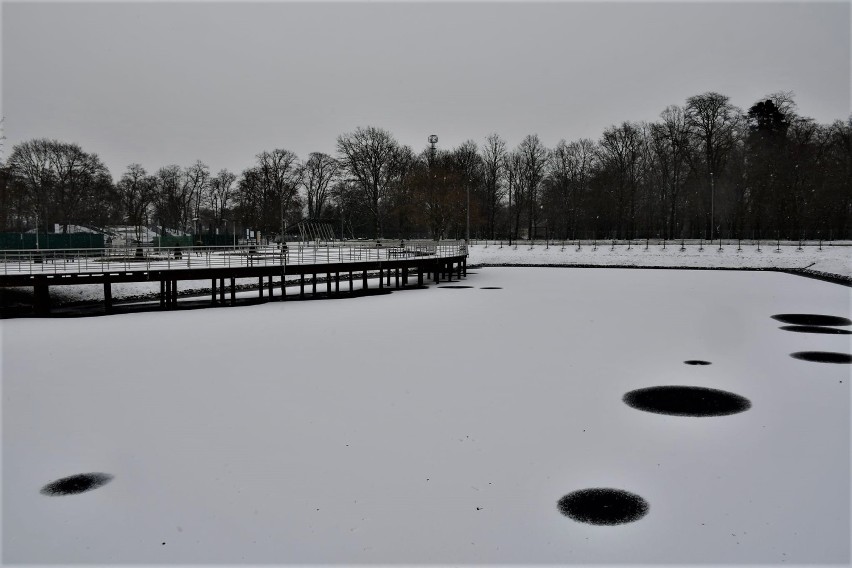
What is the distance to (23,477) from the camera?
7.64 metres

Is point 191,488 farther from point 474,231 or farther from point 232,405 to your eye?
point 474,231

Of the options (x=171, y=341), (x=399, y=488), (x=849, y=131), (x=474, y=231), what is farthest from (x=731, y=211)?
(x=399, y=488)

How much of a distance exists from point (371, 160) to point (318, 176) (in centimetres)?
1446

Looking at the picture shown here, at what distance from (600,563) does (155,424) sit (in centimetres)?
730

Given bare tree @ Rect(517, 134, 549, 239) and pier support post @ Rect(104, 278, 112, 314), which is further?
bare tree @ Rect(517, 134, 549, 239)

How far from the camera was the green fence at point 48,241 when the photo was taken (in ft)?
157

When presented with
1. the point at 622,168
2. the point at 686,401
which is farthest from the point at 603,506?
the point at 622,168

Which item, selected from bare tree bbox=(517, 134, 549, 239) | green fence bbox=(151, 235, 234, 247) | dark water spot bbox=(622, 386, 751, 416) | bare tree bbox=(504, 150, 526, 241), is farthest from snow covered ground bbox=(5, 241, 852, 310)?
dark water spot bbox=(622, 386, 751, 416)

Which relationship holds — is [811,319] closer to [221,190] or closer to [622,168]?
[622,168]

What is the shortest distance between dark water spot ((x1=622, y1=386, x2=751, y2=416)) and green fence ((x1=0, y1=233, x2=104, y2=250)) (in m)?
50.6

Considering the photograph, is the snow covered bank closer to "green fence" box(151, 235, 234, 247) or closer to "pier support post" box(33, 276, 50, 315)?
"green fence" box(151, 235, 234, 247)

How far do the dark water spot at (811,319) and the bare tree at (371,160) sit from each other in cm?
5484

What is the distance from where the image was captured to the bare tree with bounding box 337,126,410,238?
2854 inches

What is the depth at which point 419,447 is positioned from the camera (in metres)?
8.55
